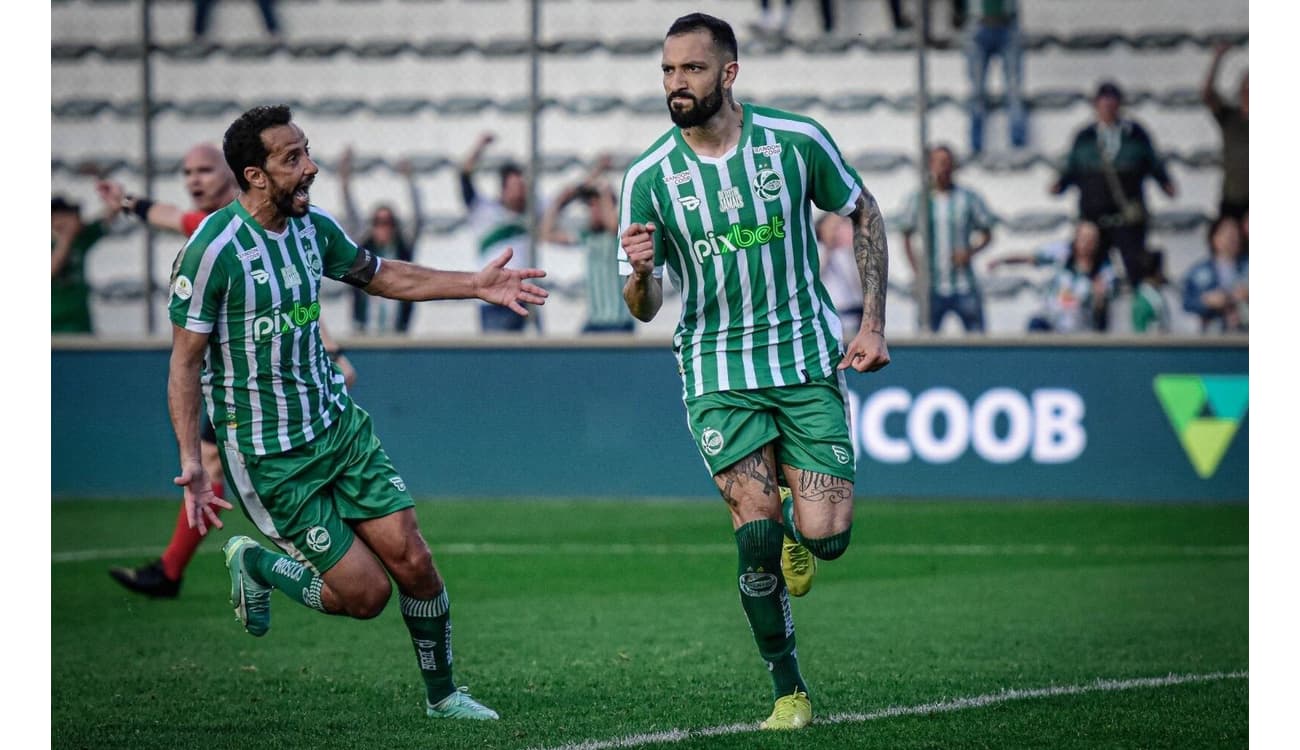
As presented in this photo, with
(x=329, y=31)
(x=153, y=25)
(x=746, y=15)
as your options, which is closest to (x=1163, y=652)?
(x=746, y=15)

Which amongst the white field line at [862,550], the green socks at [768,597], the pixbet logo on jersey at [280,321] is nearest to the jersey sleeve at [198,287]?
the pixbet logo on jersey at [280,321]

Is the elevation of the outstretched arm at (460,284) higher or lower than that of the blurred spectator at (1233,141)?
lower

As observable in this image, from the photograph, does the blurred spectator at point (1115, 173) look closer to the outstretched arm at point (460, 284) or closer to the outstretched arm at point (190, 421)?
the outstretched arm at point (460, 284)

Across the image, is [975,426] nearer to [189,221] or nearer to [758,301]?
[189,221]

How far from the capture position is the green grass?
633cm

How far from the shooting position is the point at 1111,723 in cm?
627

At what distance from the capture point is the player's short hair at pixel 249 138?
243 inches

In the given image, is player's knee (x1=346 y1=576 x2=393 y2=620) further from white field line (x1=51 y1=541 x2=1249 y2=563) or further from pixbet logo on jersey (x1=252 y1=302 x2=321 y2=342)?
white field line (x1=51 y1=541 x2=1249 y2=563)

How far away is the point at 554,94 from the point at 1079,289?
17.3 ft

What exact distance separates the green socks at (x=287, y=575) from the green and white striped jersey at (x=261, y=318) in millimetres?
487

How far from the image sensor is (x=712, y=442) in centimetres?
635

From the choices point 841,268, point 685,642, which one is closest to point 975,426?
point 841,268

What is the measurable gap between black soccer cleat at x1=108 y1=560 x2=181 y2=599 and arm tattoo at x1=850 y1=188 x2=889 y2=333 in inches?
185

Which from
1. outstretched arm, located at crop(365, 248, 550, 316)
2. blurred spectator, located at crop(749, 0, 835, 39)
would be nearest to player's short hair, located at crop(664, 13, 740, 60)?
outstretched arm, located at crop(365, 248, 550, 316)
